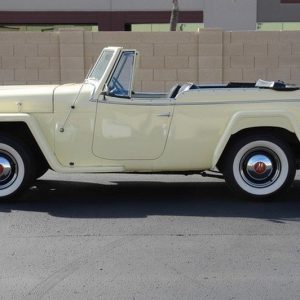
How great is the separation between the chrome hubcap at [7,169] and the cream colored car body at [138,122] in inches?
16.9

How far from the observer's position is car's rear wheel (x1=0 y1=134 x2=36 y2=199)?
7051mm

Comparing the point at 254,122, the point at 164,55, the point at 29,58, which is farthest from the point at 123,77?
the point at 29,58

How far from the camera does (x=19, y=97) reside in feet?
22.9

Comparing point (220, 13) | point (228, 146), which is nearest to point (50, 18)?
point (220, 13)

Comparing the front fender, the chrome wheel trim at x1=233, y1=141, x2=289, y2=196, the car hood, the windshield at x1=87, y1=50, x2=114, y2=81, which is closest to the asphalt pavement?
the chrome wheel trim at x1=233, y1=141, x2=289, y2=196

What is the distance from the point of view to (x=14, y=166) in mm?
7125

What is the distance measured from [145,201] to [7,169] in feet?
5.36

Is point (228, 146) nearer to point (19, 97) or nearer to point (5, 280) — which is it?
point (19, 97)

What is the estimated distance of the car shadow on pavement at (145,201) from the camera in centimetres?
678

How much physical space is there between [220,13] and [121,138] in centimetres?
→ 1500

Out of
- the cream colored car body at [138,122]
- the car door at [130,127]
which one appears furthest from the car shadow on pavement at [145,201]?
the car door at [130,127]

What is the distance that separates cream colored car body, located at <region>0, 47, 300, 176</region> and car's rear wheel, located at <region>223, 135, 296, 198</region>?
0.19m

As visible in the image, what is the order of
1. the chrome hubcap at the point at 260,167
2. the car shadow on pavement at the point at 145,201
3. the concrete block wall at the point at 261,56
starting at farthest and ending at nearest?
the concrete block wall at the point at 261,56
the chrome hubcap at the point at 260,167
the car shadow on pavement at the point at 145,201

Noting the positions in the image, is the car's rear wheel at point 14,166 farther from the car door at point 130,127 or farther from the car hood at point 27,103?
the car door at point 130,127
